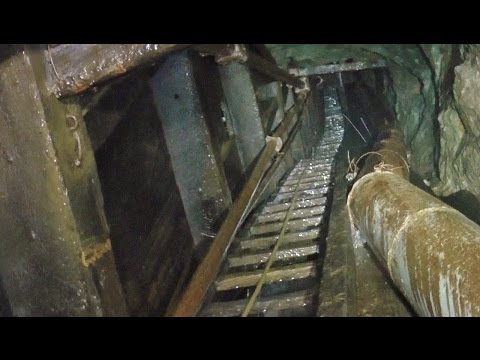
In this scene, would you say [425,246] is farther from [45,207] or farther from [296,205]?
[296,205]

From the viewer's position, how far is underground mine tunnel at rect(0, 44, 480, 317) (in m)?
2.21

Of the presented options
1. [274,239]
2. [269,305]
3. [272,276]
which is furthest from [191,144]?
[269,305]

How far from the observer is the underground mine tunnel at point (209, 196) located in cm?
221

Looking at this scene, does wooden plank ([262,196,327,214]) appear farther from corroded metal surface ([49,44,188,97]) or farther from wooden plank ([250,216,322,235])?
corroded metal surface ([49,44,188,97])

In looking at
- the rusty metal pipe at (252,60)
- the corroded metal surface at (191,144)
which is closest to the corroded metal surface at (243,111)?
the rusty metal pipe at (252,60)

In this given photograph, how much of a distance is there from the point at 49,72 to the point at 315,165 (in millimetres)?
5071

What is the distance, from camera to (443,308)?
194cm

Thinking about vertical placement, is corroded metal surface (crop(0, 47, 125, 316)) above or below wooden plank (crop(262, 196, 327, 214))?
above

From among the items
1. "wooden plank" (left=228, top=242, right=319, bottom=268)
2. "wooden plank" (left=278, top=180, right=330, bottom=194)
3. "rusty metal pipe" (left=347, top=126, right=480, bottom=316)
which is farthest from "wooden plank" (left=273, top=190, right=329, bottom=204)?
"rusty metal pipe" (left=347, top=126, right=480, bottom=316)

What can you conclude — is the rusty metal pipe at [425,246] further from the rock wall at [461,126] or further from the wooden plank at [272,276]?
the rock wall at [461,126]
